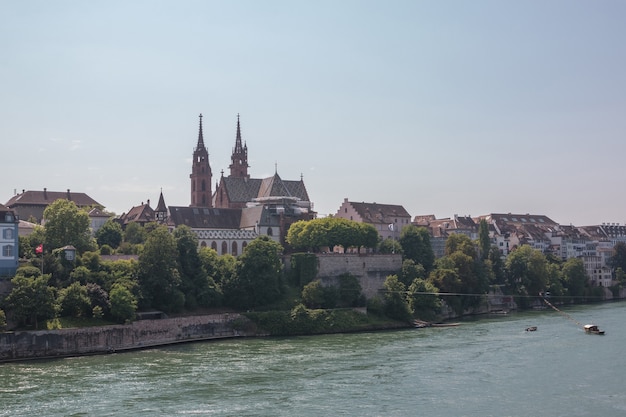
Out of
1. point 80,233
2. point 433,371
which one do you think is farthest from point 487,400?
point 80,233

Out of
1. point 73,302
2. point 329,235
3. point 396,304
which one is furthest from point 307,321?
point 73,302

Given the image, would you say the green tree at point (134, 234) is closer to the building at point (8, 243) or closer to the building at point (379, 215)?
the building at point (8, 243)

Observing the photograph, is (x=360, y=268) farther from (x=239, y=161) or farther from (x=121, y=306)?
(x=239, y=161)

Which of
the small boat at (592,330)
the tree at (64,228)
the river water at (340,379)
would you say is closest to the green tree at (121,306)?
the river water at (340,379)

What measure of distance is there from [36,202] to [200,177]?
23882 mm

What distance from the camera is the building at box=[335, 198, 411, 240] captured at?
112688 mm

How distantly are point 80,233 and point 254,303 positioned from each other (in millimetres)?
18356

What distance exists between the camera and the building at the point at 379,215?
4437 inches

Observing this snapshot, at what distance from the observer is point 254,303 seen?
2867 inches

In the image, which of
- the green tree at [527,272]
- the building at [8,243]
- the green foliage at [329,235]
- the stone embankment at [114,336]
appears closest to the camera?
the stone embankment at [114,336]

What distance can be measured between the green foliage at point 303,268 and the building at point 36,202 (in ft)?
117

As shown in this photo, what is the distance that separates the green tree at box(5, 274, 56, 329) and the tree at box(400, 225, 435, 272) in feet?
169

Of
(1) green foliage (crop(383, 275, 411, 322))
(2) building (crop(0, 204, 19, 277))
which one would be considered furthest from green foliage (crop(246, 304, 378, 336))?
(2) building (crop(0, 204, 19, 277))

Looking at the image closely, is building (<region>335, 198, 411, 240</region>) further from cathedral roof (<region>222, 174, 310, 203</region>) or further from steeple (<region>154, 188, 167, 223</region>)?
steeple (<region>154, 188, 167, 223</region>)
